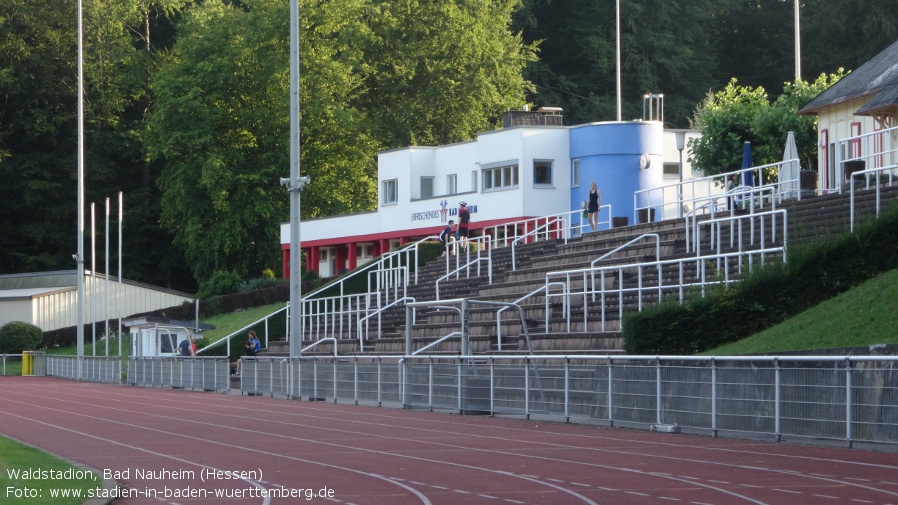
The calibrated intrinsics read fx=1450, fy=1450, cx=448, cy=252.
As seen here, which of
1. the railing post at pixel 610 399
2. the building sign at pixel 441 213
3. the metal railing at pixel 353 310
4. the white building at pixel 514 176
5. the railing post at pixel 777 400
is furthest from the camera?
the building sign at pixel 441 213

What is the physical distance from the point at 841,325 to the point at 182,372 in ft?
77.6

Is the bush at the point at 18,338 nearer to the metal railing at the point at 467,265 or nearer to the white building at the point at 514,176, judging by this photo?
the white building at the point at 514,176

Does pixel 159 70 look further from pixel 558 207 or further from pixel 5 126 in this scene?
pixel 558 207

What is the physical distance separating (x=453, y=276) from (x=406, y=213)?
17.4 meters

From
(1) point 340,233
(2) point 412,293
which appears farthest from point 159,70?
(2) point 412,293

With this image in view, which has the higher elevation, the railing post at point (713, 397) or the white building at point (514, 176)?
the white building at point (514, 176)

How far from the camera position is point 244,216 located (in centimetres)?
7606

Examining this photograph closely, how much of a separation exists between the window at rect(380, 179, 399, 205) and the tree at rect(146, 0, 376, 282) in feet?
35.9

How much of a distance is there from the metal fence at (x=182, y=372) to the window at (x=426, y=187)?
1887 centimetres

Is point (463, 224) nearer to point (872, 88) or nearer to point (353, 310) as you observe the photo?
point (353, 310)

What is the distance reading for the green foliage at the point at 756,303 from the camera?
26406mm

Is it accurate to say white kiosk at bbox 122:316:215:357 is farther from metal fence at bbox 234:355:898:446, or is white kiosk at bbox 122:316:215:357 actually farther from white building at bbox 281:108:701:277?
metal fence at bbox 234:355:898:446

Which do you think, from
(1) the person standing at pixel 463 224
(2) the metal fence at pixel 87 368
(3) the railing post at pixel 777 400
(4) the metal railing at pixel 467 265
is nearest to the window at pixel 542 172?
(4) the metal railing at pixel 467 265

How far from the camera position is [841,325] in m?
23.9
